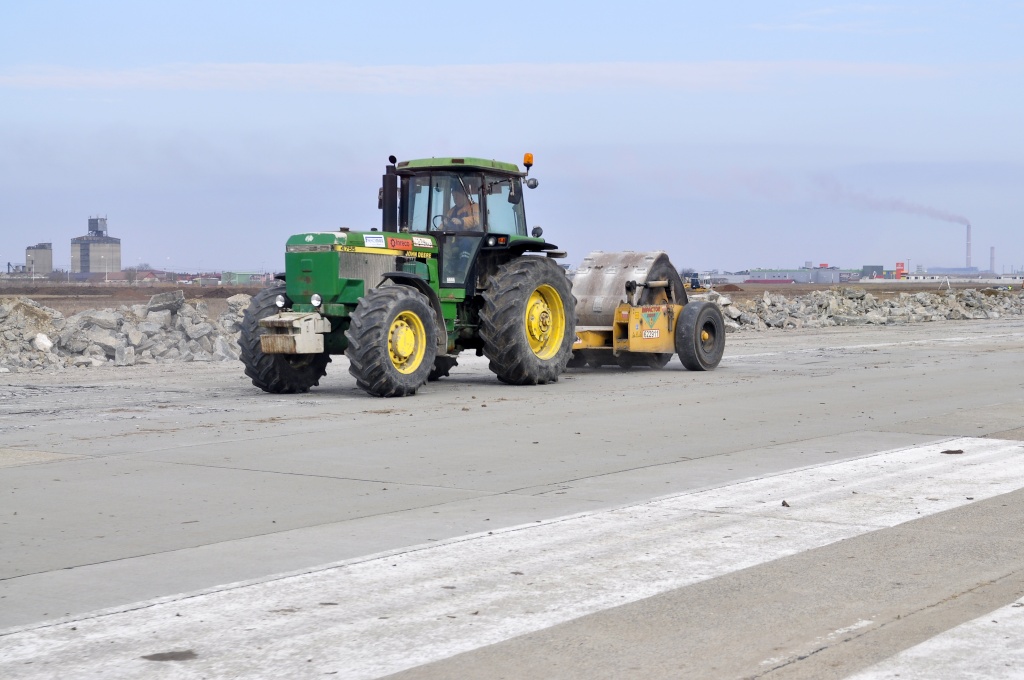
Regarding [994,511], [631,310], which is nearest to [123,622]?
[994,511]

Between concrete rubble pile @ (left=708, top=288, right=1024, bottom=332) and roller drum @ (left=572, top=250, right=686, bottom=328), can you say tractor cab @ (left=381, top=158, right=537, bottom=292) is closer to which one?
roller drum @ (left=572, top=250, right=686, bottom=328)

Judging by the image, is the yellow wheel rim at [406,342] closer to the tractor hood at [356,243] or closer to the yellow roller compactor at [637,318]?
the tractor hood at [356,243]

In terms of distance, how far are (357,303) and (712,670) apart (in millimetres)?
11660

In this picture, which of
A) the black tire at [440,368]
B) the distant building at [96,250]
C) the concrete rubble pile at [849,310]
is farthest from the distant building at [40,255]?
the black tire at [440,368]

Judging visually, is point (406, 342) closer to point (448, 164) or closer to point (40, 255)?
point (448, 164)

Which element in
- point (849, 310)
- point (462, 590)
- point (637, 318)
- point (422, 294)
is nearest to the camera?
point (462, 590)

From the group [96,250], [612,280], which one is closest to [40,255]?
[96,250]

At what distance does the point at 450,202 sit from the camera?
1788cm

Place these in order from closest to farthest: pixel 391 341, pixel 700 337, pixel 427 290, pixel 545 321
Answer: pixel 391 341 < pixel 427 290 < pixel 545 321 < pixel 700 337

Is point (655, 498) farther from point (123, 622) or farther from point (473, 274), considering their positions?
point (473, 274)

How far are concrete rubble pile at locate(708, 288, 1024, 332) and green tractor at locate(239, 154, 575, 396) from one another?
1891cm

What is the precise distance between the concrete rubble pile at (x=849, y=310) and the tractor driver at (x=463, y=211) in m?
19.5

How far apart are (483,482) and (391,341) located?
638 centimetres

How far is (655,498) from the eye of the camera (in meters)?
8.92
